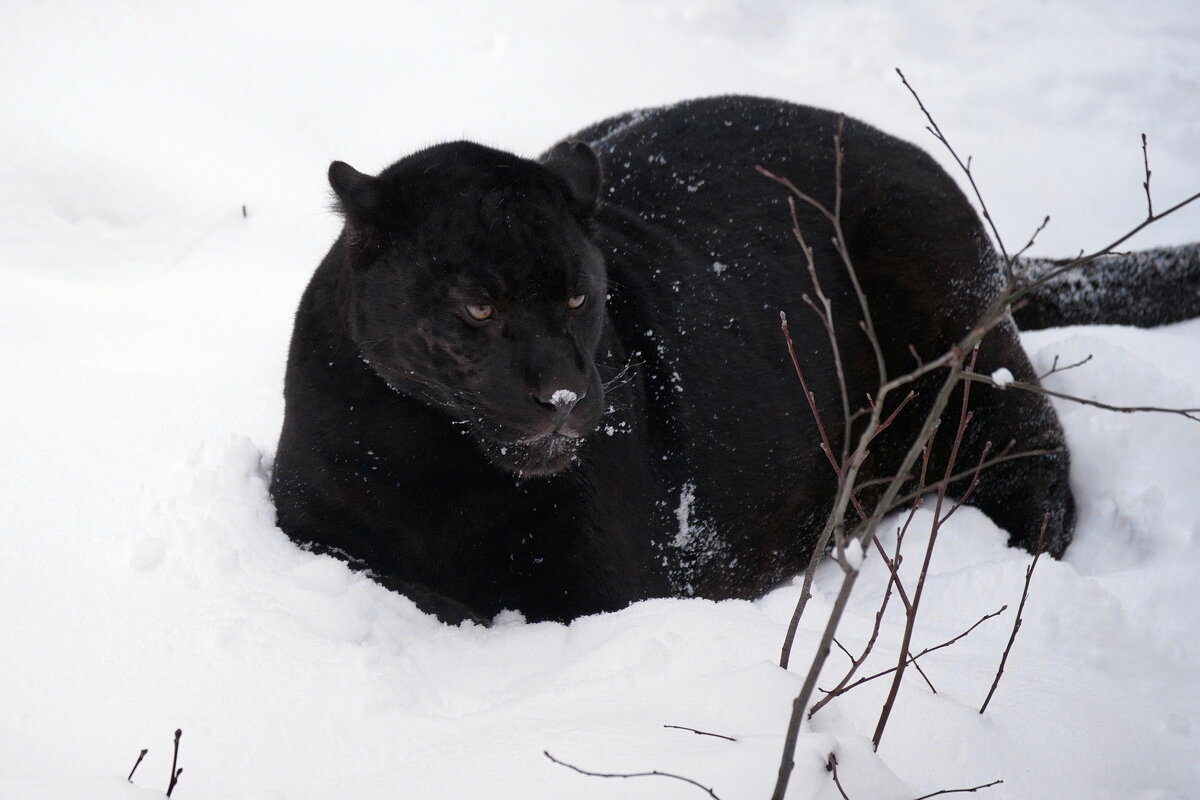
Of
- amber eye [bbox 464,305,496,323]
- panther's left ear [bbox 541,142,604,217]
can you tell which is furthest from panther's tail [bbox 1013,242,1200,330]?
amber eye [bbox 464,305,496,323]

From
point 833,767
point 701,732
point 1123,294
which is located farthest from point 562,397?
point 1123,294

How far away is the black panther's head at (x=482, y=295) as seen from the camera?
252 cm

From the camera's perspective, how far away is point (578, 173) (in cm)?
297

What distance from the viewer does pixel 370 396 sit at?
2848mm

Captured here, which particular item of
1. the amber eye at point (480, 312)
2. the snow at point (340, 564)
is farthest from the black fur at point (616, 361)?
the snow at point (340, 564)

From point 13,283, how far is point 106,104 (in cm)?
184

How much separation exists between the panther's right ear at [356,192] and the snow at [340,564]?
3.22ft

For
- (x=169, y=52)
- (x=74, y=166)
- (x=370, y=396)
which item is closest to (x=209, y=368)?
(x=370, y=396)

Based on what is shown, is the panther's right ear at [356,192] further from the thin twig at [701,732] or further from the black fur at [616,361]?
the thin twig at [701,732]

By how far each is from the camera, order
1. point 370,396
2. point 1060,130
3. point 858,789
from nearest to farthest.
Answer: point 858,789 → point 370,396 → point 1060,130

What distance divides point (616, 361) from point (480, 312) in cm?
77

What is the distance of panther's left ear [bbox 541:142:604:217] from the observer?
2871 millimetres

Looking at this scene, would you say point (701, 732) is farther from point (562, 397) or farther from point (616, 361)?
point (616, 361)

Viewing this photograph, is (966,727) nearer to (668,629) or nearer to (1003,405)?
(668,629)
